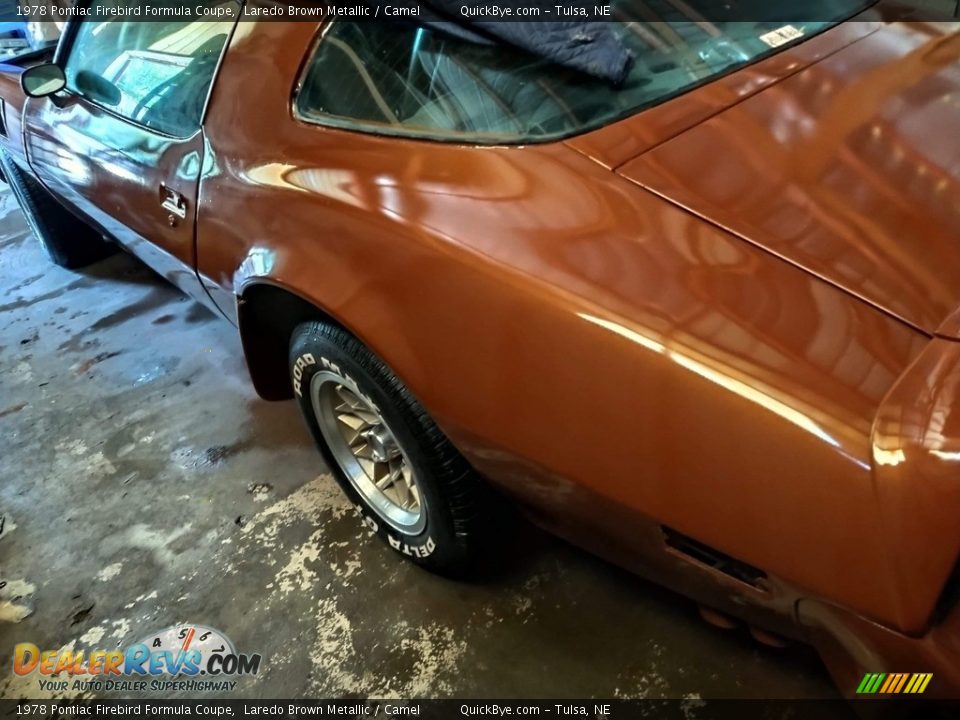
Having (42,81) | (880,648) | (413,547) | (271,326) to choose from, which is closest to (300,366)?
(271,326)

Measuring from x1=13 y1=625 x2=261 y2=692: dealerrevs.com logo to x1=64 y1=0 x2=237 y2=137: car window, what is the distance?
1.34 meters

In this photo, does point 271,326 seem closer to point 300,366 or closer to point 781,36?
point 300,366

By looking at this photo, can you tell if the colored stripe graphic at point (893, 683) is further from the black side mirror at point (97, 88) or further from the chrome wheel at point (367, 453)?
the black side mirror at point (97, 88)

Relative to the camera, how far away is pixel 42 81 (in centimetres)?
241

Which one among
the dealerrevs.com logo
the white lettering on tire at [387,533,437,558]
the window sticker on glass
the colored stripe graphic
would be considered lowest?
the dealerrevs.com logo

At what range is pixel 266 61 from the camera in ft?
5.86

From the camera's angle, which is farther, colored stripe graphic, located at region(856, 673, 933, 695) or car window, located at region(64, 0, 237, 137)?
car window, located at region(64, 0, 237, 137)

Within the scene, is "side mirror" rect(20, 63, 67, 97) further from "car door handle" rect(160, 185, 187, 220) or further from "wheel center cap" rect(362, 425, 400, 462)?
"wheel center cap" rect(362, 425, 400, 462)

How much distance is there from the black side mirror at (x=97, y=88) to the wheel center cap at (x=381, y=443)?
1381 mm

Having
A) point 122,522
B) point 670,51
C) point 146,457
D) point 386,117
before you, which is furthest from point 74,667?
point 670,51

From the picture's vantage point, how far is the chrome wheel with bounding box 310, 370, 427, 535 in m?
1.83

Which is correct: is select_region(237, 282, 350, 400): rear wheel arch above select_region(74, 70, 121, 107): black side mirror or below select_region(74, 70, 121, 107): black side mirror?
below

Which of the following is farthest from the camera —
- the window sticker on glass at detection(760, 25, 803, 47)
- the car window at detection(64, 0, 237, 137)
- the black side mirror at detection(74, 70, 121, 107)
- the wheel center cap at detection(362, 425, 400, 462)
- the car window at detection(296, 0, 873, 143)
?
the black side mirror at detection(74, 70, 121, 107)

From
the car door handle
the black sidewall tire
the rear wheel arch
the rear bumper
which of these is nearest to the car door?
the car door handle
